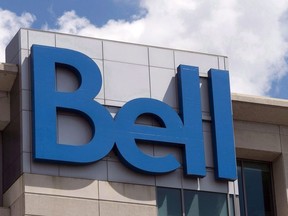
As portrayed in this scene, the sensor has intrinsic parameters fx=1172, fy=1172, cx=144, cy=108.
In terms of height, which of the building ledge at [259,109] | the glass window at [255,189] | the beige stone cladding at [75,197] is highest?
the building ledge at [259,109]

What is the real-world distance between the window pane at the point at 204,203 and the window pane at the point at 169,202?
0.27 meters

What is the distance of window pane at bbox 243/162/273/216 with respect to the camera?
1660 inches

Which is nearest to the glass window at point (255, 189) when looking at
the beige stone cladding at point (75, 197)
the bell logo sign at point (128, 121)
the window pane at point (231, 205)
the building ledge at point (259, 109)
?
the building ledge at point (259, 109)

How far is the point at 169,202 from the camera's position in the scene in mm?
37812

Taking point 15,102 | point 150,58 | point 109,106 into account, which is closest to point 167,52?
point 150,58

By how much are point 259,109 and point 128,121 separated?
6.12 metres

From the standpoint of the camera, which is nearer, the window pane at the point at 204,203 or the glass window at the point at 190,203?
the glass window at the point at 190,203

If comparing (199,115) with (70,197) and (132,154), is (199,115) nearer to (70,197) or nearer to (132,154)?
(132,154)

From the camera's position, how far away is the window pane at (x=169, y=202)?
1478 inches

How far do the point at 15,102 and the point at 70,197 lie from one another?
3.68 meters

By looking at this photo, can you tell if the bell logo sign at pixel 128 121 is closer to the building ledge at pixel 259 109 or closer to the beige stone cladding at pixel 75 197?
the beige stone cladding at pixel 75 197

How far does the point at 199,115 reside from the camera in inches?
1533

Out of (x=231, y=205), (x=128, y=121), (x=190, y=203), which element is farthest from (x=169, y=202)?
(x=128, y=121)

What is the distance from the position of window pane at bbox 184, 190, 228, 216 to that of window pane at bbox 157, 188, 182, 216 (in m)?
0.27
